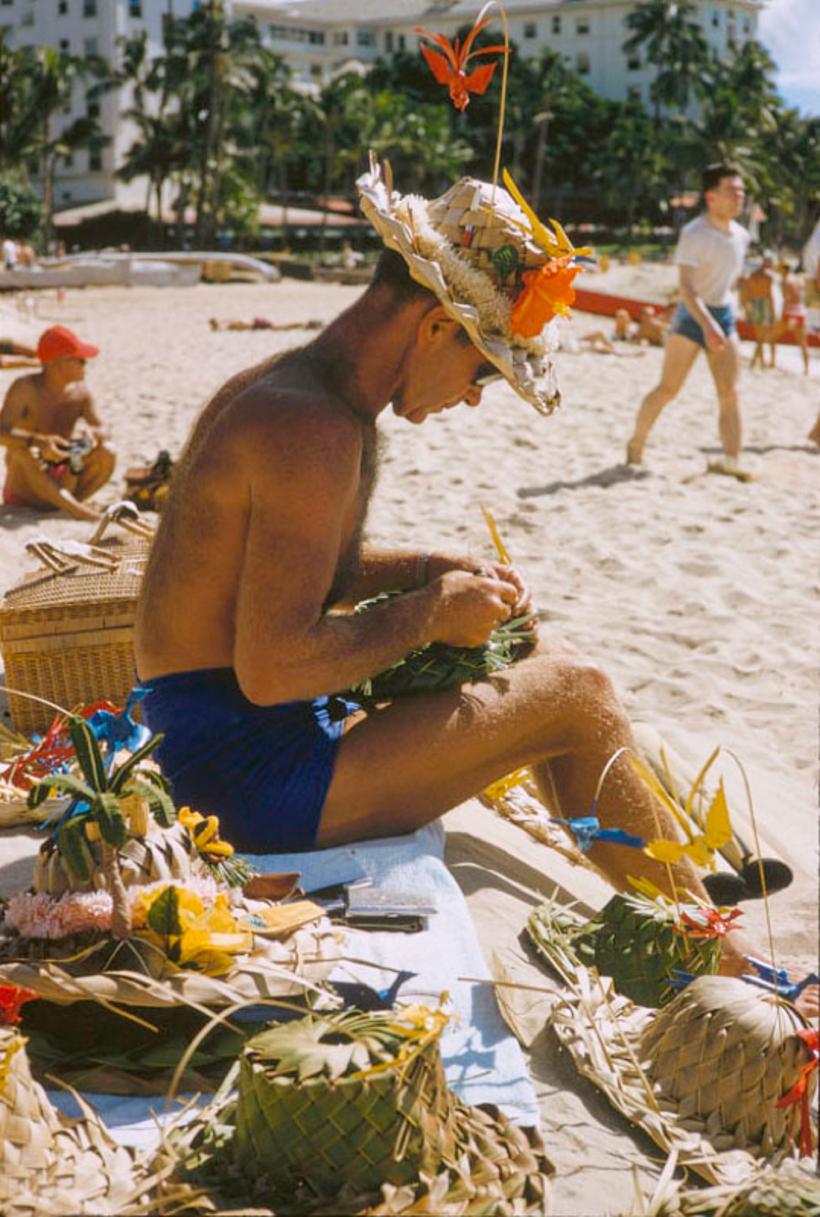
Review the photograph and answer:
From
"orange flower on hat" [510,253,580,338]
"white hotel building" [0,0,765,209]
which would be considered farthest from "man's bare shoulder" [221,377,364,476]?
"white hotel building" [0,0,765,209]

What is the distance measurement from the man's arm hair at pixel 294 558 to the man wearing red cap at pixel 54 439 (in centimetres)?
451

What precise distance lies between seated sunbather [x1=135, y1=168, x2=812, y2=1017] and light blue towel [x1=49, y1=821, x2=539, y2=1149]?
0.07 m

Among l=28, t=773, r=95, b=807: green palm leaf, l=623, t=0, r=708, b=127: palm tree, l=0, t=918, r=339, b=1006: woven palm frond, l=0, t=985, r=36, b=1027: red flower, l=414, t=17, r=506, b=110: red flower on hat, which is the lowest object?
l=0, t=985, r=36, b=1027: red flower

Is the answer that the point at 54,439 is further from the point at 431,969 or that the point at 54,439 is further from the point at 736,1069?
the point at 736,1069

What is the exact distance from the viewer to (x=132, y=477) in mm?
6992

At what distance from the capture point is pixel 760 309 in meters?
16.7

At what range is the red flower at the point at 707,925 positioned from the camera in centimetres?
273

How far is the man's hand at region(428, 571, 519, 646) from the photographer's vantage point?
2.82 m

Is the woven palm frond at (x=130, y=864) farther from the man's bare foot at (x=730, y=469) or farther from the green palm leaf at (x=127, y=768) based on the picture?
the man's bare foot at (x=730, y=469)

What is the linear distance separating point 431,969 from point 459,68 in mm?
1919

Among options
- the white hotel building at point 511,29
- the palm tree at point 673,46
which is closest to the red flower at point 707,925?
the white hotel building at point 511,29

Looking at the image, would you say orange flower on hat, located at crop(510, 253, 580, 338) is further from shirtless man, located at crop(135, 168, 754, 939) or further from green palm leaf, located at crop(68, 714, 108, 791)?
green palm leaf, located at crop(68, 714, 108, 791)

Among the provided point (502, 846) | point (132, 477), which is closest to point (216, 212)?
point (132, 477)

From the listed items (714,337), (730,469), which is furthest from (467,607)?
(730,469)
